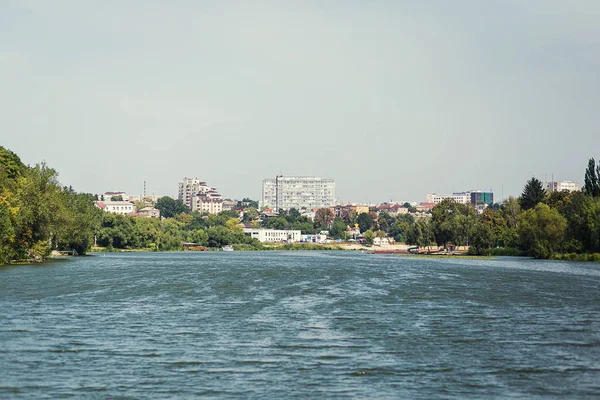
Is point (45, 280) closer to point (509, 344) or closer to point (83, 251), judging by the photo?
point (509, 344)

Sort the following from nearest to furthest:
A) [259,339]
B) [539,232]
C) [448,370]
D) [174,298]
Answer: [448,370] < [259,339] < [174,298] < [539,232]

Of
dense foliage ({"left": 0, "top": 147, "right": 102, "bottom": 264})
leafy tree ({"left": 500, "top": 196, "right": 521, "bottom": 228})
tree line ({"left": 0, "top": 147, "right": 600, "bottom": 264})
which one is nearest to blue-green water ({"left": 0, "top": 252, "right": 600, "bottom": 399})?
dense foliage ({"left": 0, "top": 147, "right": 102, "bottom": 264})

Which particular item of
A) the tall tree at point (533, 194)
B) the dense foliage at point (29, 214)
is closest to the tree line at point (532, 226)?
the tall tree at point (533, 194)

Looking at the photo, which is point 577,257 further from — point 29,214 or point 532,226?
point 29,214

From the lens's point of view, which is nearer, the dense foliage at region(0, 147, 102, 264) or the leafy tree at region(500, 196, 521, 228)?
the dense foliage at region(0, 147, 102, 264)

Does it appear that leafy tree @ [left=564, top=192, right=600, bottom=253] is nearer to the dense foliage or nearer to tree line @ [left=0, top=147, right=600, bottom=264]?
tree line @ [left=0, top=147, right=600, bottom=264]

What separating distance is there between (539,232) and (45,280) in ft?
217

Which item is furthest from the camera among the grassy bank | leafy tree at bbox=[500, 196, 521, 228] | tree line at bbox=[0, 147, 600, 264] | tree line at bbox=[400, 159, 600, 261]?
leafy tree at bbox=[500, 196, 521, 228]

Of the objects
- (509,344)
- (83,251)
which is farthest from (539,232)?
(509,344)

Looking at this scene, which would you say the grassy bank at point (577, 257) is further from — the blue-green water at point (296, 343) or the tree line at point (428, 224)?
the blue-green water at point (296, 343)

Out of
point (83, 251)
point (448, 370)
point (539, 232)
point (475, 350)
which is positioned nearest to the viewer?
point (448, 370)

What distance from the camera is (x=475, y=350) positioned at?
2473cm

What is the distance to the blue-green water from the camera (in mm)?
19203

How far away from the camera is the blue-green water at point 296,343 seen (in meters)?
19.2
